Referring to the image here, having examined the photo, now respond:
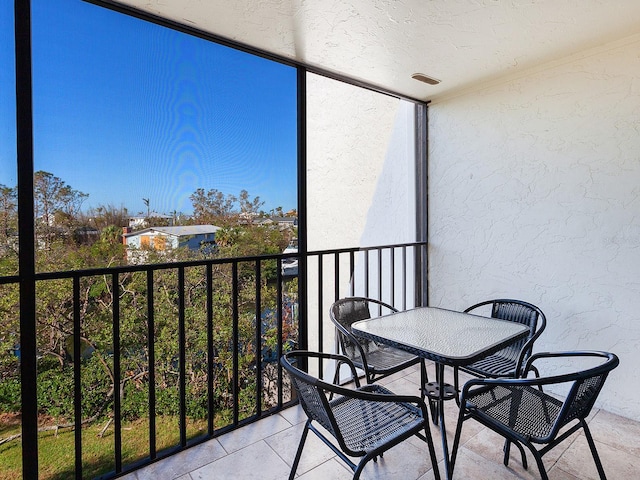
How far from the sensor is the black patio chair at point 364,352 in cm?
218

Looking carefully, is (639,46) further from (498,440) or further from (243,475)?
(243,475)

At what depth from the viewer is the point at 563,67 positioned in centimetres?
260

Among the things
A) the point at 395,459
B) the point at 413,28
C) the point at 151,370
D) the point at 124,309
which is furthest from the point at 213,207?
the point at 395,459

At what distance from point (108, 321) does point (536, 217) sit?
3.74 metres

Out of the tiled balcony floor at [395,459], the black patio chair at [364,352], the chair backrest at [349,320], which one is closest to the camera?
the tiled balcony floor at [395,459]

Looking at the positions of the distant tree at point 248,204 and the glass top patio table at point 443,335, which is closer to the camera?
the glass top patio table at point 443,335

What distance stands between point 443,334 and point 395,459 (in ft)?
2.43

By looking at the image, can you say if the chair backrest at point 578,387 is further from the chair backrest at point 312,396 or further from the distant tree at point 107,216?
the distant tree at point 107,216

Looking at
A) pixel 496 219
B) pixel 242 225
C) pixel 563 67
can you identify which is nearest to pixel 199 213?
pixel 242 225

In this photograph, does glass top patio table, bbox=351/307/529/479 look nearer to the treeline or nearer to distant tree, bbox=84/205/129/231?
the treeline

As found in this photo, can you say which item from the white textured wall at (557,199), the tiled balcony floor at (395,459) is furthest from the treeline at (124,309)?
the white textured wall at (557,199)

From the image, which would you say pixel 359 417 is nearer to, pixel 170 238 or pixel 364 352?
pixel 364 352

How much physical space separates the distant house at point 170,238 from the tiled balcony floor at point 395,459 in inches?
51.9

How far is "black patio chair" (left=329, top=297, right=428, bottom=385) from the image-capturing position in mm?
2182
